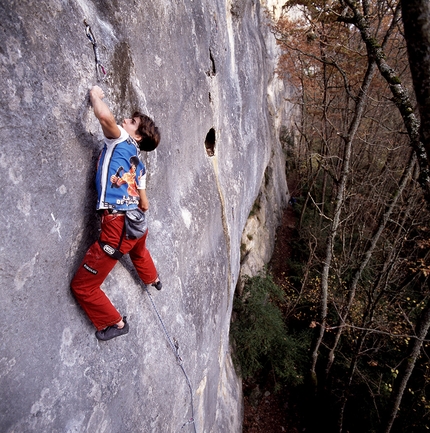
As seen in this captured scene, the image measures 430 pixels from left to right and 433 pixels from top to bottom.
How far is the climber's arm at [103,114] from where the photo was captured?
2342mm

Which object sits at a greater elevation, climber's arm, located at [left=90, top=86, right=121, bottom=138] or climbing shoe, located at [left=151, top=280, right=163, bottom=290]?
climber's arm, located at [left=90, top=86, right=121, bottom=138]

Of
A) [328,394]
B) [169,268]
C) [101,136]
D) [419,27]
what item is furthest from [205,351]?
[328,394]

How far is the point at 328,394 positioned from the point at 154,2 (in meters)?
11.2

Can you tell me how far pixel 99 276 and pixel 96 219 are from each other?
1.80 ft

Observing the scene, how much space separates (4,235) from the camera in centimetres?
193

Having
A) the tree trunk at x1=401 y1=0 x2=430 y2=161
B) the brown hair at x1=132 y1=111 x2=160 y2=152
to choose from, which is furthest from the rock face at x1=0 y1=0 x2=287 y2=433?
the tree trunk at x1=401 y1=0 x2=430 y2=161

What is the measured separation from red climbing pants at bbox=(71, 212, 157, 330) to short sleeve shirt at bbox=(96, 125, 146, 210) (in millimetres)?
134

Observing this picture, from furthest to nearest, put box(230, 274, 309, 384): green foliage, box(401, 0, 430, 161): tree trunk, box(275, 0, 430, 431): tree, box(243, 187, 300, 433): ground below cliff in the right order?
box(243, 187, 300, 433): ground below cliff < box(230, 274, 309, 384): green foliage < box(275, 0, 430, 431): tree < box(401, 0, 430, 161): tree trunk

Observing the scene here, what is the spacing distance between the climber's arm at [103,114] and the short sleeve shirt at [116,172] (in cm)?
9

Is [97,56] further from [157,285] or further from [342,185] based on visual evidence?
[342,185]

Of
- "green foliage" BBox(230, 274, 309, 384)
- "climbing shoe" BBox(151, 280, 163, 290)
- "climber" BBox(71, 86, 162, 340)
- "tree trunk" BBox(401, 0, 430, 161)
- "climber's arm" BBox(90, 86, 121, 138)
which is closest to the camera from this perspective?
"tree trunk" BBox(401, 0, 430, 161)

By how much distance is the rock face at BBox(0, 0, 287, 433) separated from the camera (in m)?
2.01

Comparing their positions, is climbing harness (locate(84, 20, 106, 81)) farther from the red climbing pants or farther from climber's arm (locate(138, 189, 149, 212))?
the red climbing pants

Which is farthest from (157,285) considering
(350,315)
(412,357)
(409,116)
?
Result: (350,315)
